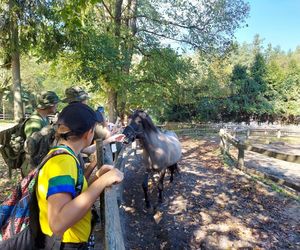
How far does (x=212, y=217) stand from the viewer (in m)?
5.17

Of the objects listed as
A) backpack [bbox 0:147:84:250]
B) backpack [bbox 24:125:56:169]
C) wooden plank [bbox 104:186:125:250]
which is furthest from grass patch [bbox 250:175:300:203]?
backpack [bbox 0:147:84:250]

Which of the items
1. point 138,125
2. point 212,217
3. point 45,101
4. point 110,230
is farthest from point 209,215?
point 110,230

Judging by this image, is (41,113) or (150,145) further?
(150,145)

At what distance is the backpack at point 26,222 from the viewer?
1.47 m

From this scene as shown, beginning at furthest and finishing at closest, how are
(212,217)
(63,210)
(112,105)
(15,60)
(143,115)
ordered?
(112,105) → (15,60) → (143,115) → (212,217) → (63,210)

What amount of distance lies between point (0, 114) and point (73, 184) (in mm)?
37835

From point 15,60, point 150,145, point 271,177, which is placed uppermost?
point 15,60

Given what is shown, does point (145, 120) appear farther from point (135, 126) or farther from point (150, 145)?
point (150, 145)

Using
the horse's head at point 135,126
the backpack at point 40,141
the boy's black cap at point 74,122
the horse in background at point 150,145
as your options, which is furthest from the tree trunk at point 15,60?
the boy's black cap at point 74,122

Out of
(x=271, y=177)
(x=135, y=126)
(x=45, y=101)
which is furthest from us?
(x=271, y=177)

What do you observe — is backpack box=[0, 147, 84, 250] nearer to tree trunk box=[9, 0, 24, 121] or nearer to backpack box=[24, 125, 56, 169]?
backpack box=[24, 125, 56, 169]

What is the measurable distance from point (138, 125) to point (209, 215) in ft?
6.88

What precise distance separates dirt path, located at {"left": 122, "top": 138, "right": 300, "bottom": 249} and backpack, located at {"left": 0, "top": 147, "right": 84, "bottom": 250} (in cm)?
306

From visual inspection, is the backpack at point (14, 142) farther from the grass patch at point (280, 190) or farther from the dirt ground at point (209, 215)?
the grass patch at point (280, 190)
